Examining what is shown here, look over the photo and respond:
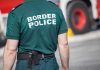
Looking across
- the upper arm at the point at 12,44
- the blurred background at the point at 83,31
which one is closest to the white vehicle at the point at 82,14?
the blurred background at the point at 83,31

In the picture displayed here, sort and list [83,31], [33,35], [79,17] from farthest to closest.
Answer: [83,31]
[79,17]
[33,35]

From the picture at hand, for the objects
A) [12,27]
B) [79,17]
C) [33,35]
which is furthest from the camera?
[79,17]

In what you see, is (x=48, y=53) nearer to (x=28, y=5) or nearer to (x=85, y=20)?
(x=28, y=5)

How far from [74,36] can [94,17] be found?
0.62 metres

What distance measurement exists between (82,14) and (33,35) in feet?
16.3

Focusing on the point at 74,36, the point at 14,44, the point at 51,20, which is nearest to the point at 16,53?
the point at 14,44

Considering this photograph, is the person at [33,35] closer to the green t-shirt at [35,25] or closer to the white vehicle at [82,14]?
the green t-shirt at [35,25]

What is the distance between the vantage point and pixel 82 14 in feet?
31.3

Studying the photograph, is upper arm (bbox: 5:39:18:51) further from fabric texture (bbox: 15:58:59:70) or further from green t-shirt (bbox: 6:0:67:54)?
fabric texture (bbox: 15:58:59:70)

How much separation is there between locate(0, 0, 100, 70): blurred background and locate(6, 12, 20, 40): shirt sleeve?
4.28 m

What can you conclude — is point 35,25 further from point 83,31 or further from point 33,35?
point 83,31

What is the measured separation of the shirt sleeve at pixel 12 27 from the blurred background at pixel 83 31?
4.28 metres

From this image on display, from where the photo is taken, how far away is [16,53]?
4695mm

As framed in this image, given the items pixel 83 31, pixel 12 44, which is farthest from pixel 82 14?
pixel 12 44
